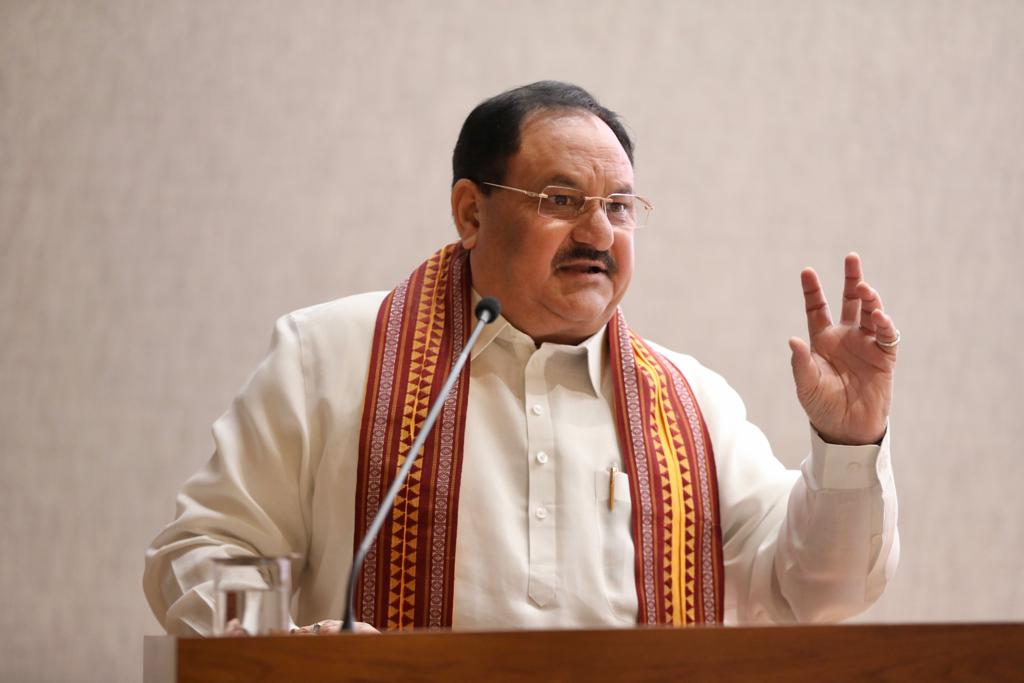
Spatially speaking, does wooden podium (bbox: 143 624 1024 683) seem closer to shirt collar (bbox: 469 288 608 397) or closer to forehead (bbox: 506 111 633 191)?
shirt collar (bbox: 469 288 608 397)

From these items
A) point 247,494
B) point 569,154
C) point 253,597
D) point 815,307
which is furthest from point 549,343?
point 253,597

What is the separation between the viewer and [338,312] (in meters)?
2.97

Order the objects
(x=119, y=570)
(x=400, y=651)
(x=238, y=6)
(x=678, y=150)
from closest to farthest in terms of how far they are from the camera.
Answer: (x=400, y=651), (x=119, y=570), (x=238, y=6), (x=678, y=150)

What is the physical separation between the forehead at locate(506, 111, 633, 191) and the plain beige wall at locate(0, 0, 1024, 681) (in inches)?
31.0

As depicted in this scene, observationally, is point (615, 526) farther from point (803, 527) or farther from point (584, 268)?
point (584, 268)

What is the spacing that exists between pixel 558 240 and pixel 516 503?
59 cm

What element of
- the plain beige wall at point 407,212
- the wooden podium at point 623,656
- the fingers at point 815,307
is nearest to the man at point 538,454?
the fingers at point 815,307

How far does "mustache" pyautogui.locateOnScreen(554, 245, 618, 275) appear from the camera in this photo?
2.81 m

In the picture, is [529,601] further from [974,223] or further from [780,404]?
[974,223]

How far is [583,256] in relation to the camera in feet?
9.24

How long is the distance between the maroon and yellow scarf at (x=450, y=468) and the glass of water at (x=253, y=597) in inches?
38.3

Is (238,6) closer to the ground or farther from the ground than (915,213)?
farther from the ground

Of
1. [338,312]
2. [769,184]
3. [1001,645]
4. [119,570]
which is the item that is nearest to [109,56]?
[338,312]

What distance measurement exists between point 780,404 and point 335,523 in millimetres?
1657
